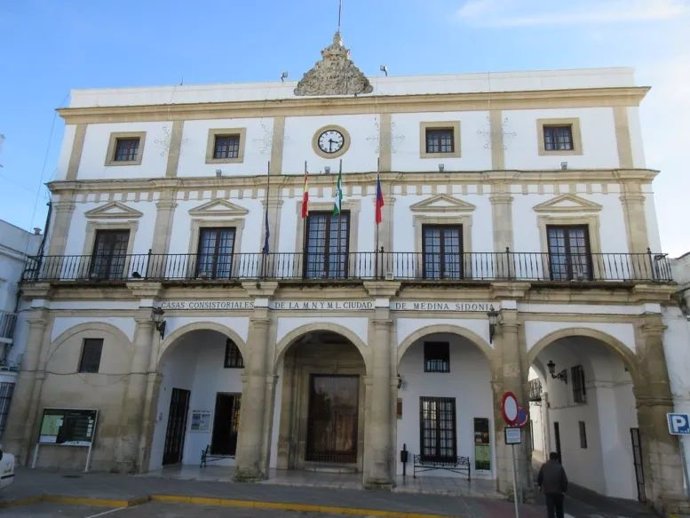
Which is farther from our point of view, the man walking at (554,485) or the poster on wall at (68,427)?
the poster on wall at (68,427)

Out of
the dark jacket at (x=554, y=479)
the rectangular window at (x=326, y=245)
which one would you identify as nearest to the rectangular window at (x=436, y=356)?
the rectangular window at (x=326, y=245)

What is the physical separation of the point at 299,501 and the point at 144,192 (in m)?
10.8

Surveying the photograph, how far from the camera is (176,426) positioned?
A: 1638 centimetres

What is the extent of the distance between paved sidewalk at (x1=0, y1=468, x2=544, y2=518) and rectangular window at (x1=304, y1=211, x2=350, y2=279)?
5.85 metres

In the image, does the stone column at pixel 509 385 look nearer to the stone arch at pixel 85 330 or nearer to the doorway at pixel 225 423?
the doorway at pixel 225 423

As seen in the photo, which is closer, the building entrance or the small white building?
the small white building

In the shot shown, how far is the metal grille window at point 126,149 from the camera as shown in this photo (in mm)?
17656

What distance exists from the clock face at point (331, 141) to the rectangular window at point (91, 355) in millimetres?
8959

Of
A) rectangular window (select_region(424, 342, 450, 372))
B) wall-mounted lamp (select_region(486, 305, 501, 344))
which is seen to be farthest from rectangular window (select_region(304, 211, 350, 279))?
wall-mounted lamp (select_region(486, 305, 501, 344))

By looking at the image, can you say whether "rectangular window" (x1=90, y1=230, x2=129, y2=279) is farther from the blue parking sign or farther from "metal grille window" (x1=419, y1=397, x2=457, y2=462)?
the blue parking sign

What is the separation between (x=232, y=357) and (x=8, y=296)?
6.93 m

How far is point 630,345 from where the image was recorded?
534 inches

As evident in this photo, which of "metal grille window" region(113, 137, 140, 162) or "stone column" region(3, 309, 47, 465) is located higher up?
"metal grille window" region(113, 137, 140, 162)

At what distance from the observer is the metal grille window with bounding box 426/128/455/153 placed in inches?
646
